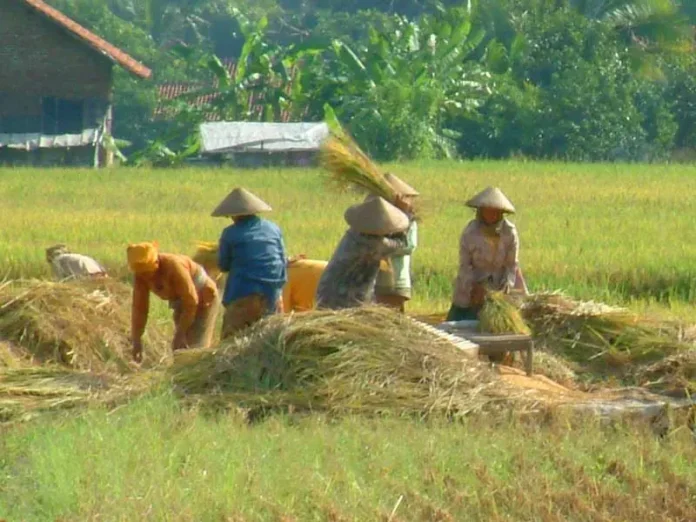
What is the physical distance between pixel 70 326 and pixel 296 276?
1.24 metres

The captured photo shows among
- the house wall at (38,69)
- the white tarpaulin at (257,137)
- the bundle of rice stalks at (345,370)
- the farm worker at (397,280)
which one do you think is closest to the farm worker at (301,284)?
the farm worker at (397,280)

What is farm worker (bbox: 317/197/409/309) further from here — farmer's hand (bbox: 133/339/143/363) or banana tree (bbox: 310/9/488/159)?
banana tree (bbox: 310/9/488/159)

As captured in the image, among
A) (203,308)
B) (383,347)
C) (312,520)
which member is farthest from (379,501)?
(203,308)

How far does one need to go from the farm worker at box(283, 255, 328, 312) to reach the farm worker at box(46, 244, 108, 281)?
1183 mm

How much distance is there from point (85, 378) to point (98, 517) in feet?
8.54

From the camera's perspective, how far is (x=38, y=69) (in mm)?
30094

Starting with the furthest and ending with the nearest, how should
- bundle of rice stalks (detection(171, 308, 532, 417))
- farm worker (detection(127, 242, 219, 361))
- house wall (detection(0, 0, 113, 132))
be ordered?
house wall (detection(0, 0, 113, 132)), farm worker (detection(127, 242, 219, 361)), bundle of rice stalks (detection(171, 308, 532, 417))

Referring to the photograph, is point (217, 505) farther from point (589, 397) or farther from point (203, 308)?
point (203, 308)

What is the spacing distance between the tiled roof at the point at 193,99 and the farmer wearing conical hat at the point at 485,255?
2341 cm

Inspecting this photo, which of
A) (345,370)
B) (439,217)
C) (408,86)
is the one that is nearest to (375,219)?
(345,370)

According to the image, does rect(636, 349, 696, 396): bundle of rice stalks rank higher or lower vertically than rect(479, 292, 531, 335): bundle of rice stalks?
lower

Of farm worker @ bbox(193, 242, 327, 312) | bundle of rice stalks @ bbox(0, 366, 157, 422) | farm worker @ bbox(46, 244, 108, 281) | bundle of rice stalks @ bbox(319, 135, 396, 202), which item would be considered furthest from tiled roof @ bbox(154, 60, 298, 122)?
bundle of rice stalks @ bbox(0, 366, 157, 422)

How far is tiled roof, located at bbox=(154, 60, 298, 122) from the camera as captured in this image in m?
32.7

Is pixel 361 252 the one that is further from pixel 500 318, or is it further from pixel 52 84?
pixel 52 84
